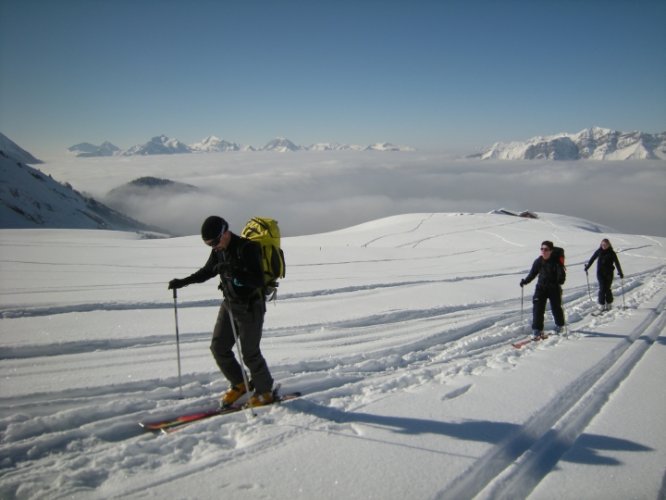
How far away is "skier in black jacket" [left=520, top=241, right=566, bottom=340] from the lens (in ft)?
25.9

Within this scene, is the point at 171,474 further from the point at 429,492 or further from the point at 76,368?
the point at 76,368

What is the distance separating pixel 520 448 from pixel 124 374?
5151 mm

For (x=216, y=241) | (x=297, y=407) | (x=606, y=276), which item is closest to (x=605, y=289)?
(x=606, y=276)

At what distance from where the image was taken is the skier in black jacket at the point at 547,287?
25.9ft

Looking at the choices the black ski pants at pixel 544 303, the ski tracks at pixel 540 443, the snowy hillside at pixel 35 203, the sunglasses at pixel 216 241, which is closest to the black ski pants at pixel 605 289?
the black ski pants at pixel 544 303

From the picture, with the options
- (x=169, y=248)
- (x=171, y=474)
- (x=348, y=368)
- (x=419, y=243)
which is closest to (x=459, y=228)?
(x=419, y=243)

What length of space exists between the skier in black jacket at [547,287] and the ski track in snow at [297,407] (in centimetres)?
39

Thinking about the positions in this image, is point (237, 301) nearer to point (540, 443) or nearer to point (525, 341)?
point (540, 443)

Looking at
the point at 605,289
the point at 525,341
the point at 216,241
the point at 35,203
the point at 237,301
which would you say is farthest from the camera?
the point at 35,203

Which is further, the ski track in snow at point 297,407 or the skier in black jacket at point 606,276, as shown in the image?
the skier in black jacket at point 606,276

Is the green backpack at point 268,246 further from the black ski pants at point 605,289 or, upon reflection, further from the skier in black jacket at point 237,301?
the black ski pants at point 605,289

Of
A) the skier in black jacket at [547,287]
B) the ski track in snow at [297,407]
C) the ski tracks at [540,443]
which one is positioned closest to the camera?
the ski tracks at [540,443]

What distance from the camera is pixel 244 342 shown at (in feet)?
14.5

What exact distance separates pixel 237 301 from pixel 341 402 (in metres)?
1.84
